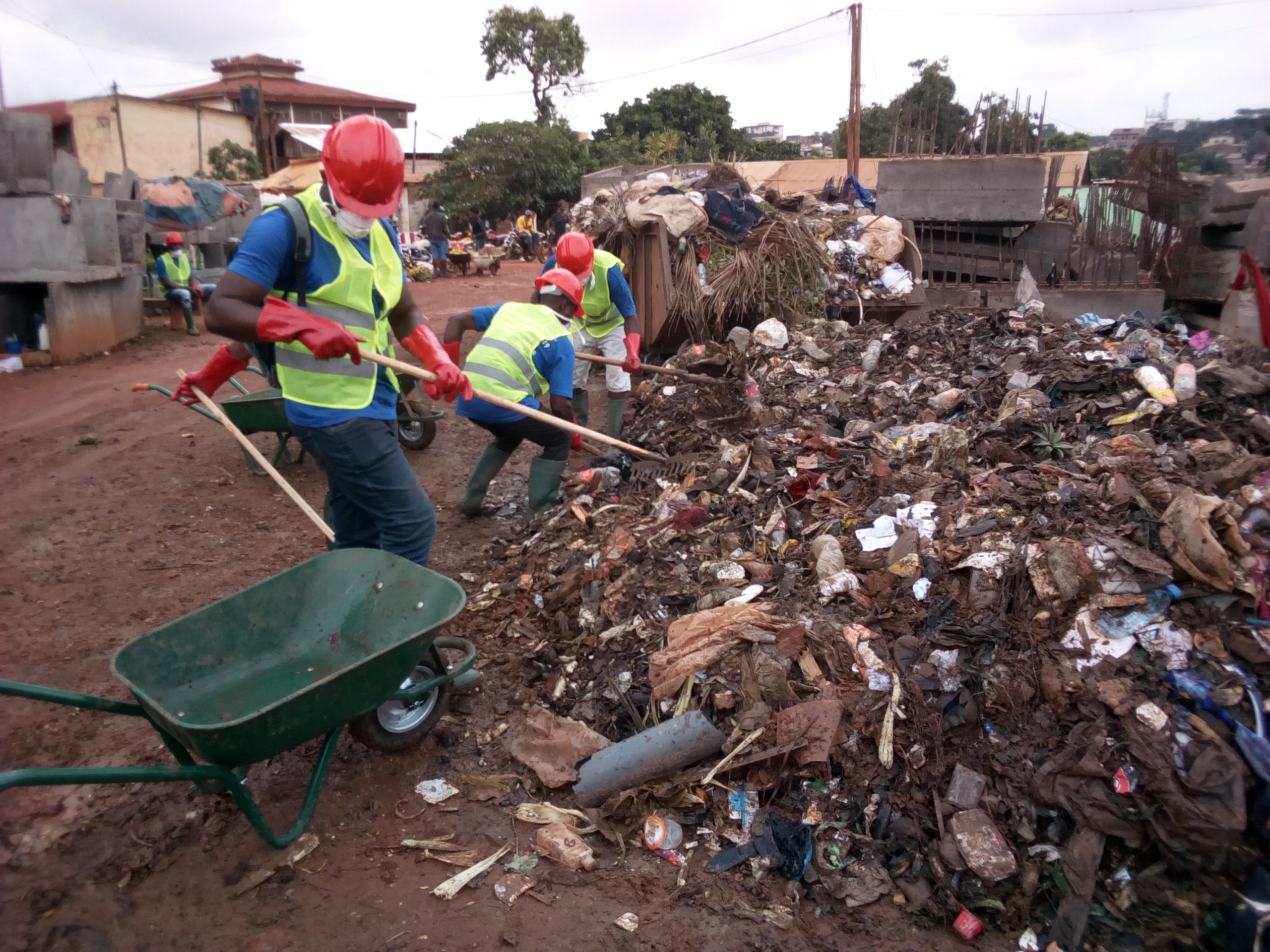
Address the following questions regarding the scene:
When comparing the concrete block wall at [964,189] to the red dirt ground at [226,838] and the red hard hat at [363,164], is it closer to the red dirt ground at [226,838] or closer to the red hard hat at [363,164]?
the red dirt ground at [226,838]

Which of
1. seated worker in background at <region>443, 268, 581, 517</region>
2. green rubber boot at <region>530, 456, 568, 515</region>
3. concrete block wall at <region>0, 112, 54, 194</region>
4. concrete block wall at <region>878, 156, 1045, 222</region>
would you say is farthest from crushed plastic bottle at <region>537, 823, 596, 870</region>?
concrete block wall at <region>0, 112, 54, 194</region>

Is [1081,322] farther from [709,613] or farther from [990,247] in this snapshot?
[709,613]

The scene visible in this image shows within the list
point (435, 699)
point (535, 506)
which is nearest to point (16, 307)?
point (535, 506)

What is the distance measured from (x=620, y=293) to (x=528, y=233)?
17568mm

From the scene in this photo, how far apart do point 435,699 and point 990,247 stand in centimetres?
894

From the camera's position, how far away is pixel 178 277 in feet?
37.0

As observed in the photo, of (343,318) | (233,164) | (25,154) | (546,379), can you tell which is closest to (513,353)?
(546,379)

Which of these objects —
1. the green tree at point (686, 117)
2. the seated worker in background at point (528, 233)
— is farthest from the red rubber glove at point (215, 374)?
the green tree at point (686, 117)

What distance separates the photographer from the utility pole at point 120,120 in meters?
22.7

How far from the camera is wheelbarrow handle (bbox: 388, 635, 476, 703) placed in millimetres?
2850

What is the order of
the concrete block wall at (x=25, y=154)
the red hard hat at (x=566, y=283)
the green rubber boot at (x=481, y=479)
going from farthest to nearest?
the concrete block wall at (x=25, y=154) < the green rubber boot at (x=481, y=479) < the red hard hat at (x=566, y=283)

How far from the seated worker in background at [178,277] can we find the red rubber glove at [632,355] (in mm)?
7673

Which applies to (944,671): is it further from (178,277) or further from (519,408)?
(178,277)

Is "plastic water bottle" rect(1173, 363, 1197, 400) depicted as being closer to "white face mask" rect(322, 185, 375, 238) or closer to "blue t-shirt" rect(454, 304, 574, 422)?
"blue t-shirt" rect(454, 304, 574, 422)
